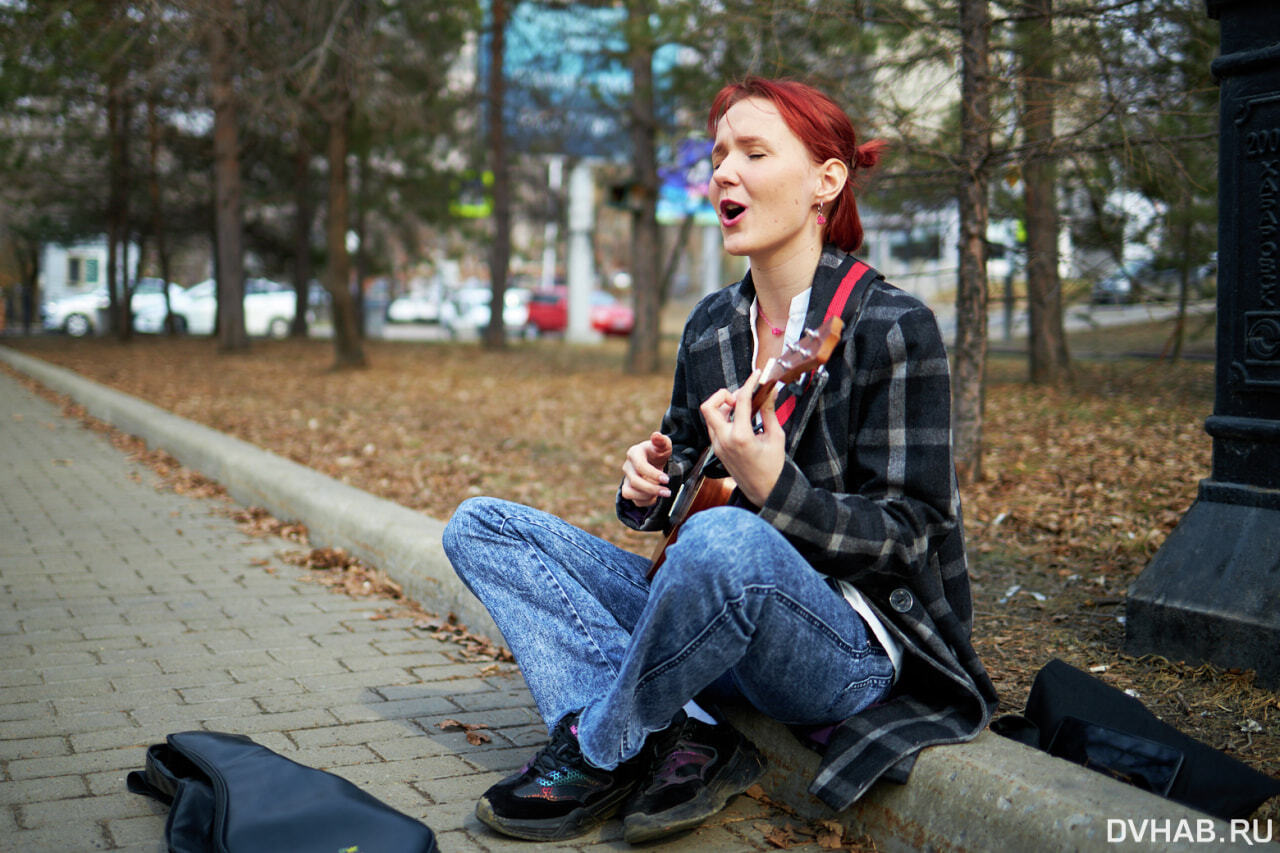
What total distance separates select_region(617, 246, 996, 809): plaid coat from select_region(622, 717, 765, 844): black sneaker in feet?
0.93

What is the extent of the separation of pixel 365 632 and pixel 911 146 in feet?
12.3

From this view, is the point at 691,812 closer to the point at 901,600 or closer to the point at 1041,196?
the point at 901,600

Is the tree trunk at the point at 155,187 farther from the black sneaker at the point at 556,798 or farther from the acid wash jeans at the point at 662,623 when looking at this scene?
the black sneaker at the point at 556,798

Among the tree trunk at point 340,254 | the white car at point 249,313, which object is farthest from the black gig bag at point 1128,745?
the white car at point 249,313

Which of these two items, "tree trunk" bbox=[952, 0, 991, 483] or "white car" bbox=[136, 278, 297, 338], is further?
"white car" bbox=[136, 278, 297, 338]

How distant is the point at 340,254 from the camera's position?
53.4 ft

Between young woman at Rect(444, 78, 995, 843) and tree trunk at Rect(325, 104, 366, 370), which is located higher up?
tree trunk at Rect(325, 104, 366, 370)

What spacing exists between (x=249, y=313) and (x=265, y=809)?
34.7 meters

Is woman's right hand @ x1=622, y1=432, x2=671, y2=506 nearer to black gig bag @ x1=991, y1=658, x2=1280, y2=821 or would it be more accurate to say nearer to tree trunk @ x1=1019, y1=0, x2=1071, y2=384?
black gig bag @ x1=991, y1=658, x2=1280, y2=821

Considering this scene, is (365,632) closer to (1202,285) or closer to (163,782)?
(163,782)

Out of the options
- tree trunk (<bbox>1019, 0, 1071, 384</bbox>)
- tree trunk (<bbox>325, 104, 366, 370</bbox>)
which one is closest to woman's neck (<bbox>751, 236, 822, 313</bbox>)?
tree trunk (<bbox>1019, 0, 1071, 384</bbox>)

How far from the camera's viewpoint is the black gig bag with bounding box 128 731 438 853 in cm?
228

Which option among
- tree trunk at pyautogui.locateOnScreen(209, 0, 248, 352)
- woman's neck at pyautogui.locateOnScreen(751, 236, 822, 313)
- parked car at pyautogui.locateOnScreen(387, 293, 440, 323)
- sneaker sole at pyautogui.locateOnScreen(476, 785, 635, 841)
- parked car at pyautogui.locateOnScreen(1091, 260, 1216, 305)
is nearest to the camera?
sneaker sole at pyautogui.locateOnScreen(476, 785, 635, 841)

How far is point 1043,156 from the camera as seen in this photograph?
6.08m
